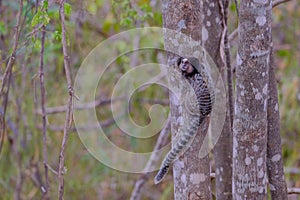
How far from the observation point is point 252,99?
38.8 inches

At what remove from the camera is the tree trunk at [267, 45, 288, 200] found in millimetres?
1133

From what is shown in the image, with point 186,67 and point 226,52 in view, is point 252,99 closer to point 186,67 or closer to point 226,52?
point 186,67

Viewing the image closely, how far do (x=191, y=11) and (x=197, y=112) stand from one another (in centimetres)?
19

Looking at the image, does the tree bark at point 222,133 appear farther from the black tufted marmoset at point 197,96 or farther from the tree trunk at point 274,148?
the black tufted marmoset at point 197,96

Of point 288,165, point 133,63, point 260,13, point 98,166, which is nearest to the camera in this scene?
point 260,13

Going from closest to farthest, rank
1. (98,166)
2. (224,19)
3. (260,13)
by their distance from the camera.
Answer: (260,13) → (224,19) → (98,166)

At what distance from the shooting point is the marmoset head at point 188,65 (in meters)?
0.97

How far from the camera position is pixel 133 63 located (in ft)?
9.27

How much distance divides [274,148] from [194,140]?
234mm

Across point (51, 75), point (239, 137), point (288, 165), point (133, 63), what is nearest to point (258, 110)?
point (239, 137)

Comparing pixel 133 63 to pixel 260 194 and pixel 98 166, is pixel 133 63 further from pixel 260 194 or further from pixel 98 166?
pixel 260 194

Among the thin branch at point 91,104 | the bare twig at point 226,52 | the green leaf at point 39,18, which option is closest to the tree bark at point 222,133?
the bare twig at point 226,52

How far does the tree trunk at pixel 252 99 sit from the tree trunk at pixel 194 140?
67 mm

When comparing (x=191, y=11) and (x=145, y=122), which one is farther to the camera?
(x=145, y=122)
